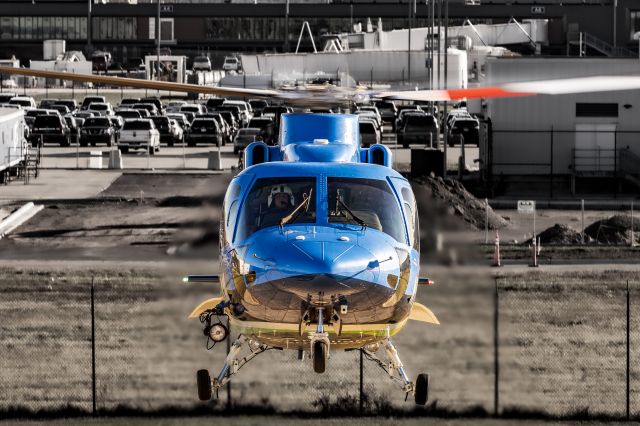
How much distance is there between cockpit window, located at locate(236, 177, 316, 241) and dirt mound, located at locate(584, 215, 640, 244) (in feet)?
80.3

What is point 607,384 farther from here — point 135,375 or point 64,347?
point 64,347

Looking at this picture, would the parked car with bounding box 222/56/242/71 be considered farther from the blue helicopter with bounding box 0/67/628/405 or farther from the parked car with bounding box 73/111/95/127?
the blue helicopter with bounding box 0/67/628/405

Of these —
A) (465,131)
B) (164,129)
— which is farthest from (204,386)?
(465,131)

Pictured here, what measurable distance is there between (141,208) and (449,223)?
27320 mm

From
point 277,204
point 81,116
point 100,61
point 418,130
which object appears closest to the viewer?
point 277,204

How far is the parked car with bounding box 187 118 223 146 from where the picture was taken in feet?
232

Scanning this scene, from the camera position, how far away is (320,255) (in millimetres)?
13023

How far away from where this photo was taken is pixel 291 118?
54.9 feet

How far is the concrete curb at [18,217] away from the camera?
131 feet

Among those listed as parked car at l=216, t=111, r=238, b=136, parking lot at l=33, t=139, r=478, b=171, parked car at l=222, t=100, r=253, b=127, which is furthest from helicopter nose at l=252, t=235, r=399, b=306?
parked car at l=222, t=100, r=253, b=127

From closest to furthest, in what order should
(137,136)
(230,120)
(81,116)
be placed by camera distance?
(137,136) < (81,116) < (230,120)

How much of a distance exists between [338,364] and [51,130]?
4846 cm

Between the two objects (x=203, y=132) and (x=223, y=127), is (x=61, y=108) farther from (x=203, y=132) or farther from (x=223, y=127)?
(x=203, y=132)

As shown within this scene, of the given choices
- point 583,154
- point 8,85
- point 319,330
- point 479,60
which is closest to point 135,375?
point 319,330
